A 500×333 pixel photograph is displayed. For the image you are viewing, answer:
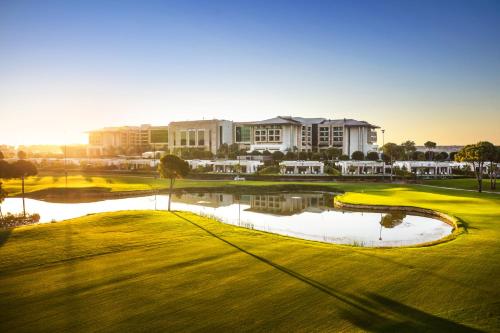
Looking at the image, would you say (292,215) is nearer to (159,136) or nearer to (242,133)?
(242,133)

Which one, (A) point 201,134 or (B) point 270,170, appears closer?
(B) point 270,170

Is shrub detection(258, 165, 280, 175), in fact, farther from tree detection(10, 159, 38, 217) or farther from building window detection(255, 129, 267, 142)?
tree detection(10, 159, 38, 217)

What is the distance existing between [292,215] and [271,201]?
10.9 meters

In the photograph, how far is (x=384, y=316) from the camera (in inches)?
449

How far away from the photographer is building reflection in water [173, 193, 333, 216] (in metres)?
39.1

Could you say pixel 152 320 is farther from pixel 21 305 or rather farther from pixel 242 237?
pixel 242 237

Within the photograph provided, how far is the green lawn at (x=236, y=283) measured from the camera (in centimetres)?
1111

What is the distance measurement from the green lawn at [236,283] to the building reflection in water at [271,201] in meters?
16.5

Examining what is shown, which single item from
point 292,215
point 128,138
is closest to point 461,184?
point 292,215

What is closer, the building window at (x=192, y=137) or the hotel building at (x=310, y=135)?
the hotel building at (x=310, y=135)

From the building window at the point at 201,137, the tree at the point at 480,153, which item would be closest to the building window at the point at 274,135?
the building window at the point at 201,137

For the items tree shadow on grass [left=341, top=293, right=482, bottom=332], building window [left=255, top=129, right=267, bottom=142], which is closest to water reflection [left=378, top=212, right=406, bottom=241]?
tree shadow on grass [left=341, top=293, right=482, bottom=332]

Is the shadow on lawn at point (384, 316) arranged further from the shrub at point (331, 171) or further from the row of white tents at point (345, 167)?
the row of white tents at point (345, 167)

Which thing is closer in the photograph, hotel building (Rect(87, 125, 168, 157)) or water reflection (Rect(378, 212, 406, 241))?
water reflection (Rect(378, 212, 406, 241))
